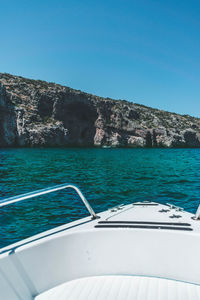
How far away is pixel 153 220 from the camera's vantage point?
329cm

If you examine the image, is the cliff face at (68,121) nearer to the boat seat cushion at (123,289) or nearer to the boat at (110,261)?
the boat at (110,261)

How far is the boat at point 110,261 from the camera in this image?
2.49 metres

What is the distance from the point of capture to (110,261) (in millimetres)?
2891

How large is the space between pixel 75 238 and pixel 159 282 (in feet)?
3.56

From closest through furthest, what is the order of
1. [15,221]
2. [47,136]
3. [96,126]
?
1. [15,221]
2. [47,136]
3. [96,126]

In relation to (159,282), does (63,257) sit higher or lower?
higher

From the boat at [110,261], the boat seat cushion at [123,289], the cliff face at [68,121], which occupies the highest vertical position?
the cliff face at [68,121]

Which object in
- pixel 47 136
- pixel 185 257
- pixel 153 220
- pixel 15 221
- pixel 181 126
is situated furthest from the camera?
pixel 181 126

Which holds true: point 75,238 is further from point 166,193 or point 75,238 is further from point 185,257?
point 166,193

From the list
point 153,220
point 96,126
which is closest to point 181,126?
point 96,126

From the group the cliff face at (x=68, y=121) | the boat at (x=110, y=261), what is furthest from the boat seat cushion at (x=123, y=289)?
the cliff face at (x=68, y=121)

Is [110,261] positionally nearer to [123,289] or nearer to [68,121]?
[123,289]

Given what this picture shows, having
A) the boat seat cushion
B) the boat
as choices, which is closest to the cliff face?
the boat

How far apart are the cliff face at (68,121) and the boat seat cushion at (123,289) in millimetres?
64451
